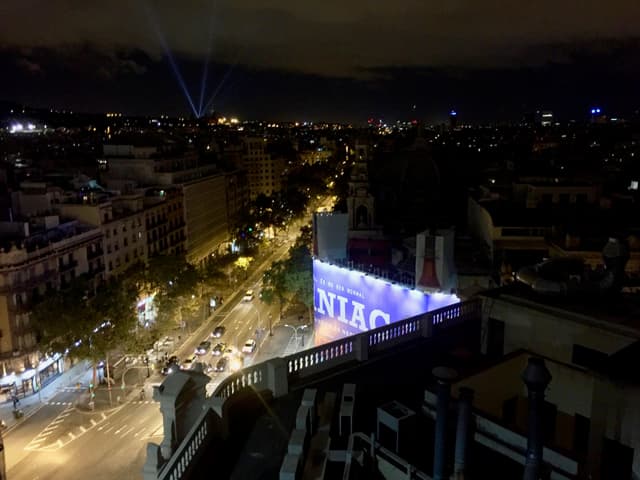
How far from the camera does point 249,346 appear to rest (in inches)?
2061

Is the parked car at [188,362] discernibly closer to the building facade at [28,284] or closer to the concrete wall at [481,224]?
the building facade at [28,284]

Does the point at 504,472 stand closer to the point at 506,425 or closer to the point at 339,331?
the point at 506,425

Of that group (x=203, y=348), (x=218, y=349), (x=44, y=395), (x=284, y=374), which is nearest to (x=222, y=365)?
(x=218, y=349)

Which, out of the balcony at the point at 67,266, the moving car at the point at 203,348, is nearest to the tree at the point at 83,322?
the balcony at the point at 67,266

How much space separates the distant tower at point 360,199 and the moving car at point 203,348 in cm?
1689

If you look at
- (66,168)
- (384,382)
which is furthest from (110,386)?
(66,168)

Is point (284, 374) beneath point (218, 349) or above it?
above

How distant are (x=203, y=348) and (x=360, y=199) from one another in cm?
1892

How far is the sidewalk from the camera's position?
40.9 m

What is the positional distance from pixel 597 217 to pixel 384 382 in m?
36.7

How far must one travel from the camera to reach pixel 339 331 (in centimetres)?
3394

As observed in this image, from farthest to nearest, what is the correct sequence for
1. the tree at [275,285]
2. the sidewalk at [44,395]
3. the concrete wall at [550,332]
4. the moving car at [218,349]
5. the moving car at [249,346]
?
1. the tree at [275,285]
2. the moving car at [249,346]
3. the moving car at [218,349]
4. the sidewalk at [44,395]
5. the concrete wall at [550,332]

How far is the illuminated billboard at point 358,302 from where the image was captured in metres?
27.3

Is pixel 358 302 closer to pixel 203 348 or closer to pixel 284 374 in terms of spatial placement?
pixel 284 374
